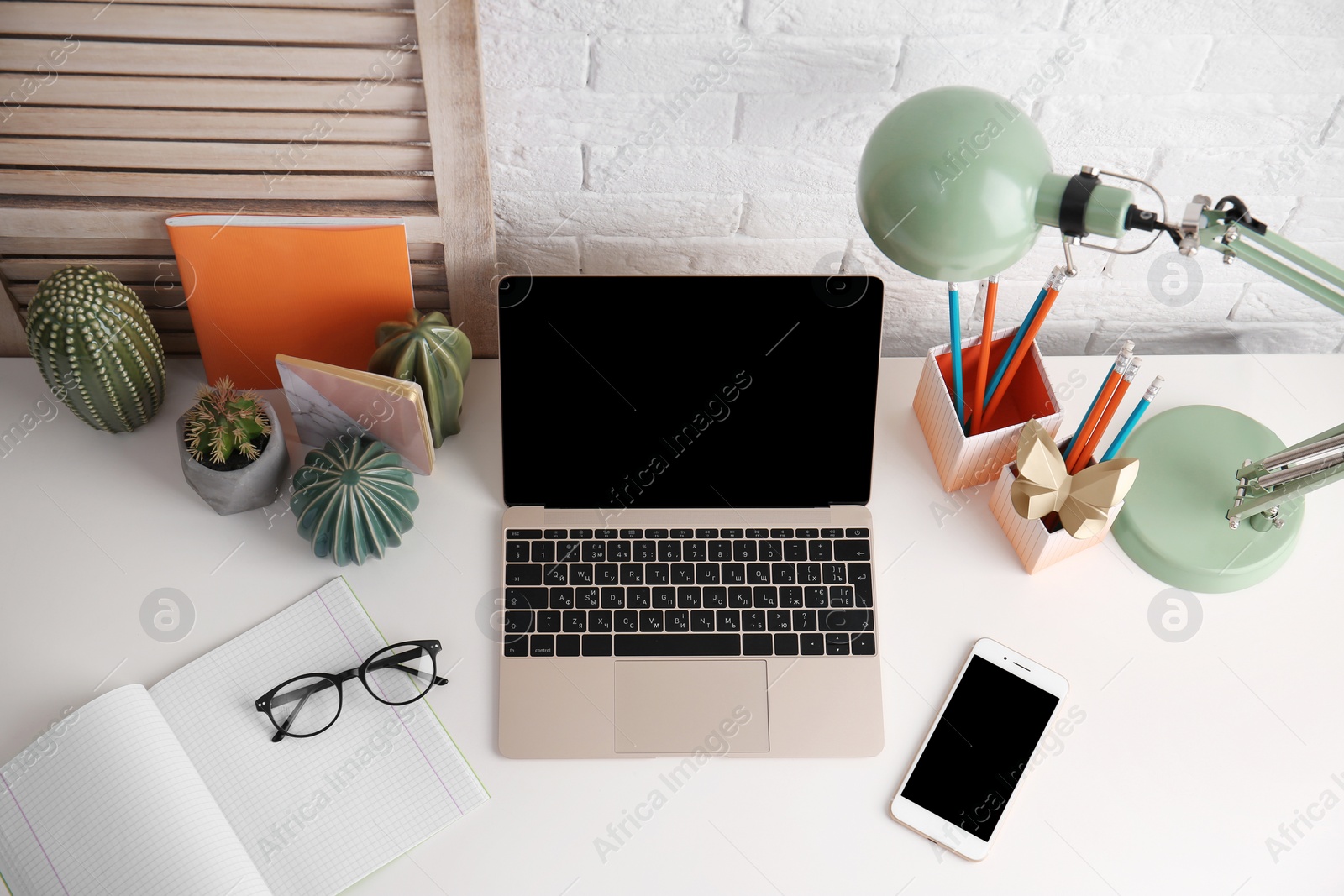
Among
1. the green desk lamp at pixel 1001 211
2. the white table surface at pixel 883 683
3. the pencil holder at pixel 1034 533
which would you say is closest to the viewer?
the green desk lamp at pixel 1001 211

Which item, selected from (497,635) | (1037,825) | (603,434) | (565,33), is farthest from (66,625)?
(1037,825)

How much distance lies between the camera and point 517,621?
2.71 feet

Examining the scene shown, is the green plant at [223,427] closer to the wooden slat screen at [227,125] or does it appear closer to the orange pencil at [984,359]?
the wooden slat screen at [227,125]

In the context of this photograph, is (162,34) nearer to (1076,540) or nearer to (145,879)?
(145,879)

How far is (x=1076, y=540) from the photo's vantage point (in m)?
0.86

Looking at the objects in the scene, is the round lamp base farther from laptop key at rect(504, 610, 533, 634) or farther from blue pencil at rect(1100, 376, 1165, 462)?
laptop key at rect(504, 610, 533, 634)

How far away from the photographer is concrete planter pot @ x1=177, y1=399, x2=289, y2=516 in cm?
83

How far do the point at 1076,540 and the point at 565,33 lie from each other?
2.11 feet

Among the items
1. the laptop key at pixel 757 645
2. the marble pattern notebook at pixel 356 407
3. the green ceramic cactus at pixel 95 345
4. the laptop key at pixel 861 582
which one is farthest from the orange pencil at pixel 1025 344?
the green ceramic cactus at pixel 95 345

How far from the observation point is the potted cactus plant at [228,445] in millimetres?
818

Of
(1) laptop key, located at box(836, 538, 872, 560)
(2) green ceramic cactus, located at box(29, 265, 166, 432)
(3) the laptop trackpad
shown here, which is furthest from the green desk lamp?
(2) green ceramic cactus, located at box(29, 265, 166, 432)

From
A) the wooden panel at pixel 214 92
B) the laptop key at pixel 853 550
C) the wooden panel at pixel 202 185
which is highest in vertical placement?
the wooden panel at pixel 214 92

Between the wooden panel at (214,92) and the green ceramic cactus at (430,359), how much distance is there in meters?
0.19

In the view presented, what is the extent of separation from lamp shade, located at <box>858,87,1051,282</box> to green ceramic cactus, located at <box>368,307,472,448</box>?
0.41 metres
